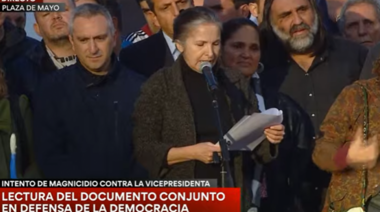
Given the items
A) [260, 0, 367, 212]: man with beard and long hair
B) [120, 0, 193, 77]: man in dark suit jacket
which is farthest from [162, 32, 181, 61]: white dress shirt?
[260, 0, 367, 212]: man with beard and long hair

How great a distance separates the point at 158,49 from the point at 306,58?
0.85 meters

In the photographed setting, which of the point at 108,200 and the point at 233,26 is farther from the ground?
the point at 233,26

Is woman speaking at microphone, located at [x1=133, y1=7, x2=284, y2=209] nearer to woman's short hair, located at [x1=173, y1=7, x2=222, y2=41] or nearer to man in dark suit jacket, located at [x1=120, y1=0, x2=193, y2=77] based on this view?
woman's short hair, located at [x1=173, y1=7, x2=222, y2=41]

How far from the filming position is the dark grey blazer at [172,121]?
5750 millimetres

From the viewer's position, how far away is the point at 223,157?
17.6 feet

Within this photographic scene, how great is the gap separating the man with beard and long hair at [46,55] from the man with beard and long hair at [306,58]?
3.70ft

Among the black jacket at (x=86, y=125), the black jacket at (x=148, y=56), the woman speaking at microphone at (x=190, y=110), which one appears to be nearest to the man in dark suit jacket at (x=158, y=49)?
the black jacket at (x=148, y=56)

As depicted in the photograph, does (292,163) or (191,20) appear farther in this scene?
(292,163)

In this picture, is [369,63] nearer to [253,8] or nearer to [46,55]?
[253,8]

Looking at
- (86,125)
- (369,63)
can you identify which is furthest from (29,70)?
(369,63)

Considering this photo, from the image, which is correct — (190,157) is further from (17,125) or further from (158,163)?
(17,125)

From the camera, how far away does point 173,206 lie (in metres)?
5.83

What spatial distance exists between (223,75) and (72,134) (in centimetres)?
86

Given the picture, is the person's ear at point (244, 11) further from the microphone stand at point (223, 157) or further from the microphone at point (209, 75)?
the microphone stand at point (223, 157)
